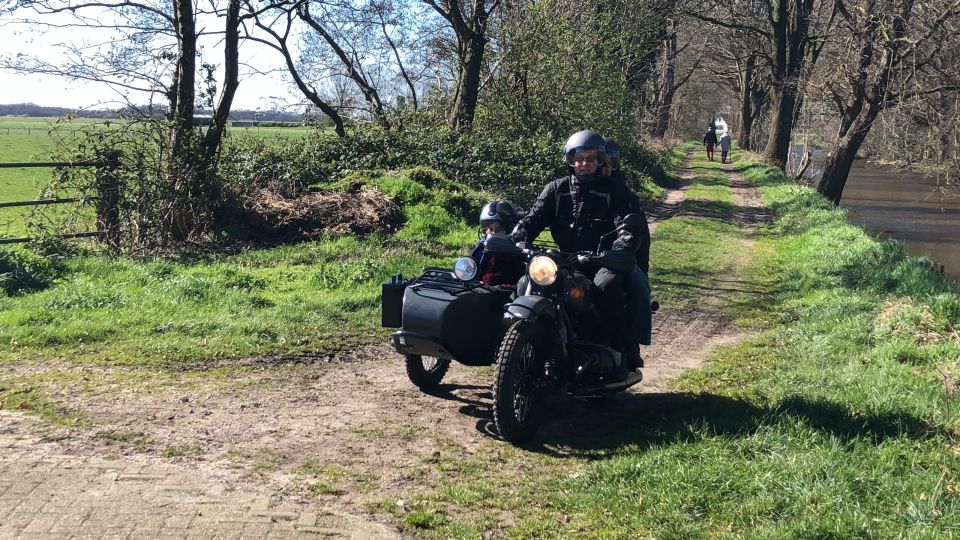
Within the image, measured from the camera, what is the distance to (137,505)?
13.3 feet

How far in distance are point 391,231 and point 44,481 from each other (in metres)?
9.87

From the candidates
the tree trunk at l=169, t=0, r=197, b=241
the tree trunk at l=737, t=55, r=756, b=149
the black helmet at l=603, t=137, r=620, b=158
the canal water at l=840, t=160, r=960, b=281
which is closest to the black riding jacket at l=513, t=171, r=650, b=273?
the black helmet at l=603, t=137, r=620, b=158

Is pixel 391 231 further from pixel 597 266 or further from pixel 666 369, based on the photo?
pixel 597 266

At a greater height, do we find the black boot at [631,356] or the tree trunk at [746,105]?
the tree trunk at [746,105]

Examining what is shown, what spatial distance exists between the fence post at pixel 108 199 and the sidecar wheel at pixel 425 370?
7.50m

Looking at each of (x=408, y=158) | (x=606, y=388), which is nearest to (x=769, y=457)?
(x=606, y=388)

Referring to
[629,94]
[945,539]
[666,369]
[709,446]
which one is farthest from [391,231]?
[629,94]

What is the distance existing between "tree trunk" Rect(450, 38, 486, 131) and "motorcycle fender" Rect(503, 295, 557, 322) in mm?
15805

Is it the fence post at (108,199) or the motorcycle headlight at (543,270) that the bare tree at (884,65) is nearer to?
the fence post at (108,199)

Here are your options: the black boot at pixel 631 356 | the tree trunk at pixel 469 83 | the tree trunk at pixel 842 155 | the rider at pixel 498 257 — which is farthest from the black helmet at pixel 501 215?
the tree trunk at pixel 842 155

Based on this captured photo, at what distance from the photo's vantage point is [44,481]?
4258 mm

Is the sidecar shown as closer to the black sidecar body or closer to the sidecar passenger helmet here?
the black sidecar body

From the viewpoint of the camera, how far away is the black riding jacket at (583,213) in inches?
233

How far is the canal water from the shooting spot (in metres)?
22.8
